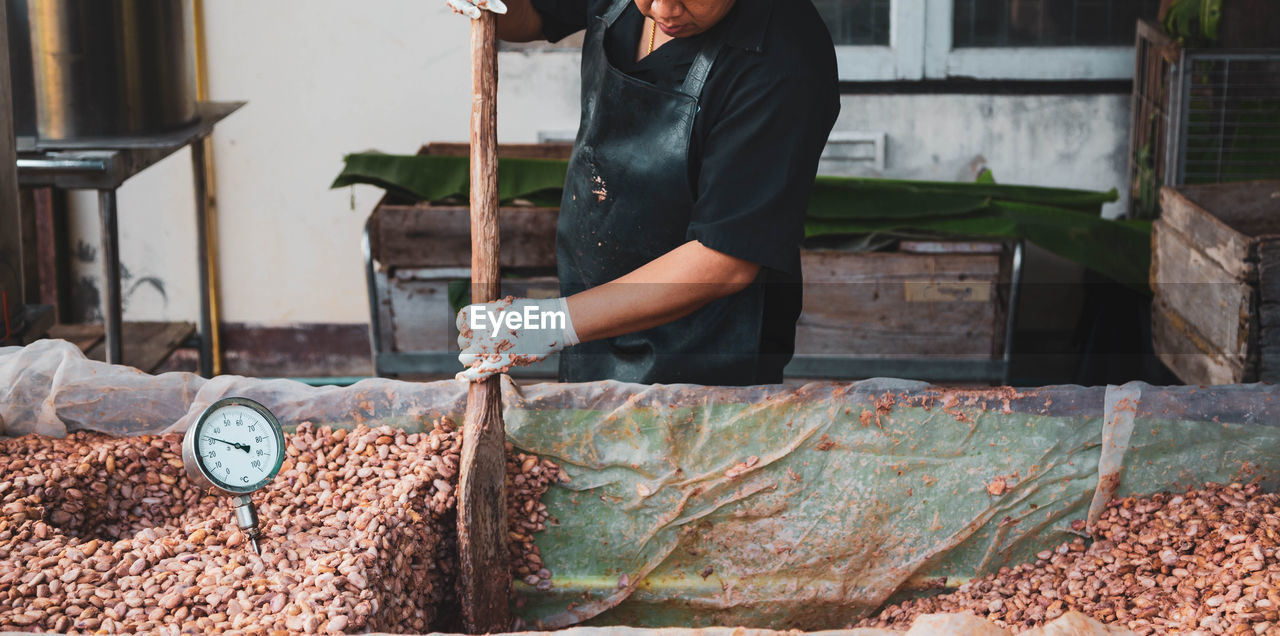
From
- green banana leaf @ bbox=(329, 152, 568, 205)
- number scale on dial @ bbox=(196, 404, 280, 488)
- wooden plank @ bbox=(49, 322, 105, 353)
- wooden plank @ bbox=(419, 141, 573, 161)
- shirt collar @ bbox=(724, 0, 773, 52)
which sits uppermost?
shirt collar @ bbox=(724, 0, 773, 52)

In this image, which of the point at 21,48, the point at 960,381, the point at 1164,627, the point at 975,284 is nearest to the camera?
the point at 1164,627

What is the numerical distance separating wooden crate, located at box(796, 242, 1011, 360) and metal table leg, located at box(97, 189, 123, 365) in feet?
5.90

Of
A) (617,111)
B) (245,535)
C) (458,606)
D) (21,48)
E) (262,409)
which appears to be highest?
(21,48)

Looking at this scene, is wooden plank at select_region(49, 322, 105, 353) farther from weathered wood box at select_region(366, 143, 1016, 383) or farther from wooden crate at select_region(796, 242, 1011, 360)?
wooden crate at select_region(796, 242, 1011, 360)

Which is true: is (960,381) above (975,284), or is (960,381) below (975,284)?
below

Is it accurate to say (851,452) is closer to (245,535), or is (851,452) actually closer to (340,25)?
(245,535)

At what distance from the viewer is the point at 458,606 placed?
1.97m

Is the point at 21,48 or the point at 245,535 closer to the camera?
the point at 245,535

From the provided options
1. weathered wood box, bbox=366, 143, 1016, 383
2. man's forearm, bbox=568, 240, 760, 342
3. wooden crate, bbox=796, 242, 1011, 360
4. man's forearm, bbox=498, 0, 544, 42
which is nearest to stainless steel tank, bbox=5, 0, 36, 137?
weathered wood box, bbox=366, 143, 1016, 383

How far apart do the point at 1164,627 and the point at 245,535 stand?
138cm

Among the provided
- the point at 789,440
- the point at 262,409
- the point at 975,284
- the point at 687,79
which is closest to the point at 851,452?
the point at 789,440

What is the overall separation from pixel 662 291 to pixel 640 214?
0.85ft

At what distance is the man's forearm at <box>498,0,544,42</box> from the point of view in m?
2.23

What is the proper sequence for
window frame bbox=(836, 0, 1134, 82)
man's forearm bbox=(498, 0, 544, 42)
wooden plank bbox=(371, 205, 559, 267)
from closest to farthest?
man's forearm bbox=(498, 0, 544, 42) → wooden plank bbox=(371, 205, 559, 267) → window frame bbox=(836, 0, 1134, 82)
